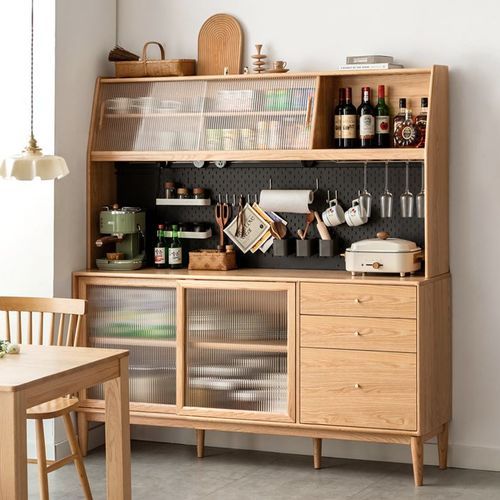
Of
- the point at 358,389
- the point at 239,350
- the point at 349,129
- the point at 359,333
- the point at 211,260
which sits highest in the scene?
the point at 349,129

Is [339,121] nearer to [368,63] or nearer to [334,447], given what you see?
[368,63]

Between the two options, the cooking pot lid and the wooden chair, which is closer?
the wooden chair

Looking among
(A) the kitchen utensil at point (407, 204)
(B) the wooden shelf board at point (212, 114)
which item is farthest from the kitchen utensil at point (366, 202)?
(B) the wooden shelf board at point (212, 114)

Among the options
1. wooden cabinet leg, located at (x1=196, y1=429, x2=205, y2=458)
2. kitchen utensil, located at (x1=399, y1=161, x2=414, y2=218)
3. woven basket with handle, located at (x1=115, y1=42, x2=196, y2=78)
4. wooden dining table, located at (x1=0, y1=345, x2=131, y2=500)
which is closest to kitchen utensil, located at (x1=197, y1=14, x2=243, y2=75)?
woven basket with handle, located at (x1=115, y1=42, x2=196, y2=78)

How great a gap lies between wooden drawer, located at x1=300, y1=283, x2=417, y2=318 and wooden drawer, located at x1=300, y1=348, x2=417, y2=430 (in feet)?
0.63

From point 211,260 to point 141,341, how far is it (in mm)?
556

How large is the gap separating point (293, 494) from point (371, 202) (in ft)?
5.05

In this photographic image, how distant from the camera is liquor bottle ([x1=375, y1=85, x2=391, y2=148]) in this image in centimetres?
502

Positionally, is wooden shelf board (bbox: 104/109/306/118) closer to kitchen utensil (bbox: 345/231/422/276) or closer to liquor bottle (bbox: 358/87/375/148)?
liquor bottle (bbox: 358/87/375/148)

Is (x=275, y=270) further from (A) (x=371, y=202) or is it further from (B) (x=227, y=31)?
(B) (x=227, y=31)

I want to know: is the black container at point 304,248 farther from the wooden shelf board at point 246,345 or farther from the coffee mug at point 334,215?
the wooden shelf board at point 246,345

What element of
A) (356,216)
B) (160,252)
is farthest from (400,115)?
(160,252)

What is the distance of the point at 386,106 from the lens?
5059 millimetres

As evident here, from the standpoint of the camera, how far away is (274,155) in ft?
16.5
